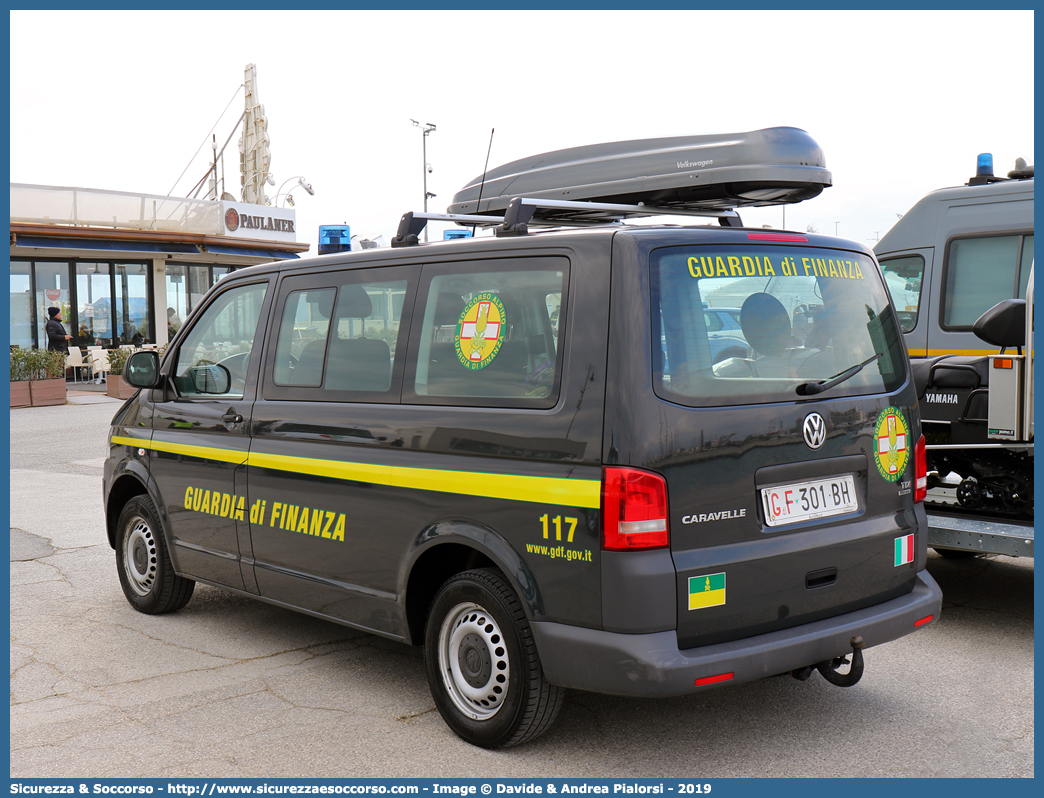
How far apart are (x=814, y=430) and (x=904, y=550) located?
0.75 metres

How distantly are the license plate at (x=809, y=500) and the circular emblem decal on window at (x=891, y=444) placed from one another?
228 mm

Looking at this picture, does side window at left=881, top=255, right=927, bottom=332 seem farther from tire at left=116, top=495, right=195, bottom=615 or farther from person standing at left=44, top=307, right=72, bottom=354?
person standing at left=44, top=307, right=72, bottom=354

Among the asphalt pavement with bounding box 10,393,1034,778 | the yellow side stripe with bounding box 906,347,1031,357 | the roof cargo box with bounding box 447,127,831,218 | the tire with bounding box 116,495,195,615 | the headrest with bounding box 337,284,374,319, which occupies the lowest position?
the asphalt pavement with bounding box 10,393,1034,778

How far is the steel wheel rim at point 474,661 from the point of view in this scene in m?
3.80

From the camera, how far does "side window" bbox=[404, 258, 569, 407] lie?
12.2 feet

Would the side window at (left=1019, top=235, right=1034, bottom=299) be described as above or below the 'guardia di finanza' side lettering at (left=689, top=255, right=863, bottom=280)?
above

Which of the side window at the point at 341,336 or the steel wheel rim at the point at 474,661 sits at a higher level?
the side window at the point at 341,336

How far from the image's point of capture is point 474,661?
389cm

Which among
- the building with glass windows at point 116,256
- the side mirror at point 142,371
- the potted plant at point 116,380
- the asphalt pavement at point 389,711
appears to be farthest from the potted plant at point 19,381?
the side mirror at point 142,371

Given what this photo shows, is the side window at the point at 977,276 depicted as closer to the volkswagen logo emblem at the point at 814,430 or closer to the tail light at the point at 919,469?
the tail light at the point at 919,469

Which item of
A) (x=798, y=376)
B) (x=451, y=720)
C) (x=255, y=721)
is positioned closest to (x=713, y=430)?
(x=798, y=376)

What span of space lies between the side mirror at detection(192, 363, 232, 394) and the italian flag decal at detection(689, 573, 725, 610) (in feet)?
9.28

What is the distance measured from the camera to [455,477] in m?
3.88

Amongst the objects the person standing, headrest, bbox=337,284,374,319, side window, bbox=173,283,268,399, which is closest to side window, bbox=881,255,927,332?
headrest, bbox=337,284,374,319
